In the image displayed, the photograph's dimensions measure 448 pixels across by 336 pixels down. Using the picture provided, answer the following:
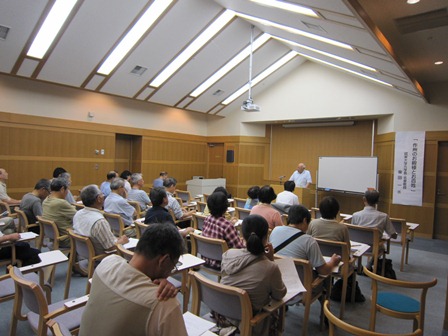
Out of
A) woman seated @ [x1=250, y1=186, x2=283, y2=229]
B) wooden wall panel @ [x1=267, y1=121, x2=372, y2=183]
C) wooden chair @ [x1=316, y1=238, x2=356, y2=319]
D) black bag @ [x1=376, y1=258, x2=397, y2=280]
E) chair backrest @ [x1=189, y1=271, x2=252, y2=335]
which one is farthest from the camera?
wooden wall panel @ [x1=267, y1=121, x2=372, y2=183]

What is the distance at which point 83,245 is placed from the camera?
311 centimetres

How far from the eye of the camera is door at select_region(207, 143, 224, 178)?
37.7 feet

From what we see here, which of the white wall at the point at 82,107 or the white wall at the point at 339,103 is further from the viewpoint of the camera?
the white wall at the point at 339,103

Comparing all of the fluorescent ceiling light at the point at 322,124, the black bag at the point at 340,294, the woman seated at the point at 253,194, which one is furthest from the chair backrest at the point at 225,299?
the fluorescent ceiling light at the point at 322,124

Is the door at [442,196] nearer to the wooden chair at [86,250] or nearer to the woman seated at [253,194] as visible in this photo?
the woman seated at [253,194]

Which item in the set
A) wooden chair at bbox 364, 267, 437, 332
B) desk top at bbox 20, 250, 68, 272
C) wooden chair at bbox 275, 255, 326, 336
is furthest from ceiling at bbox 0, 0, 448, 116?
desk top at bbox 20, 250, 68, 272

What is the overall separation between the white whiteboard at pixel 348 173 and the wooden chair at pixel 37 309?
302 inches

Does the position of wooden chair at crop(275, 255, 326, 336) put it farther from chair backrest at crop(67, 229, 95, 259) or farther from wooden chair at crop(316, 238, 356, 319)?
chair backrest at crop(67, 229, 95, 259)

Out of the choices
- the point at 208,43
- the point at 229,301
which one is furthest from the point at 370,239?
the point at 208,43

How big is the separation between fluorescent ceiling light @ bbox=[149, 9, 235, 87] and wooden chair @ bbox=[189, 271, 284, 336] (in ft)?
21.0

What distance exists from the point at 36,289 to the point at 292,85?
9.22 m

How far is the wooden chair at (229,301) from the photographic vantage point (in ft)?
6.09

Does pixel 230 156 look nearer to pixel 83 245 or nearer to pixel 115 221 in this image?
pixel 115 221

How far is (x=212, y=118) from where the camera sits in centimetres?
1168
